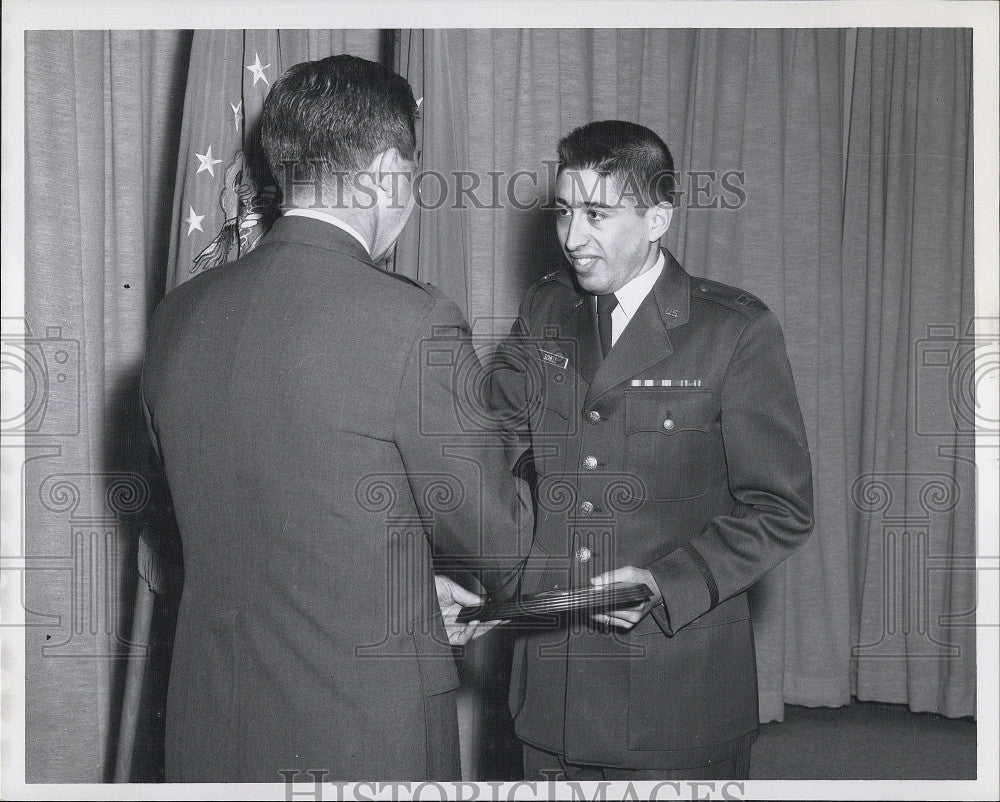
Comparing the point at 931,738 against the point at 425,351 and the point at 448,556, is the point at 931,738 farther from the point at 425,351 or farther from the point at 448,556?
the point at 425,351

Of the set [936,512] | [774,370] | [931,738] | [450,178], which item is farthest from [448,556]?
[931,738]

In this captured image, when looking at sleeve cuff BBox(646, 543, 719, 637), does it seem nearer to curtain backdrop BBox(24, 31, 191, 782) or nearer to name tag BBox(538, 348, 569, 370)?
name tag BBox(538, 348, 569, 370)

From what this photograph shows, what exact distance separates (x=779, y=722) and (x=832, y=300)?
859 millimetres

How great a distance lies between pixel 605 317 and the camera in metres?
1.42

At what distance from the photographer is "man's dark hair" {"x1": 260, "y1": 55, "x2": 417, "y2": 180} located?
1161 mm

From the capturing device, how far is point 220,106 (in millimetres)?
1632

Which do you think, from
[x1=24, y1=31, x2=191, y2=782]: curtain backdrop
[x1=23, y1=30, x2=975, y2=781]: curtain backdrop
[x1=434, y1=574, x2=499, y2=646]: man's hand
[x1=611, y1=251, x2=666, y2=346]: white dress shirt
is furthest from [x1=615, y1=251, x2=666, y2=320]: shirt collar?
[x1=24, y1=31, x2=191, y2=782]: curtain backdrop

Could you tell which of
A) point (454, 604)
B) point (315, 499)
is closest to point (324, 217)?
point (315, 499)

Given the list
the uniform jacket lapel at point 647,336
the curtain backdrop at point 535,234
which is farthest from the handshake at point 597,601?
the curtain backdrop at point 535,234

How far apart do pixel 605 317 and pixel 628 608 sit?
17.4 inches

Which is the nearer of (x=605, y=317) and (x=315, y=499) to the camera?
(x=315, y=499)

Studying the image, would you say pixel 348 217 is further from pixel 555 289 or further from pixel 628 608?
pixel 628 608

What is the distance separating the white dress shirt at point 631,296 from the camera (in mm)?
1403

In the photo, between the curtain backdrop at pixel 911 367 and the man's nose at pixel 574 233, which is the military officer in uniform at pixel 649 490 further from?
the curtain backdrop at pixel 911 367
